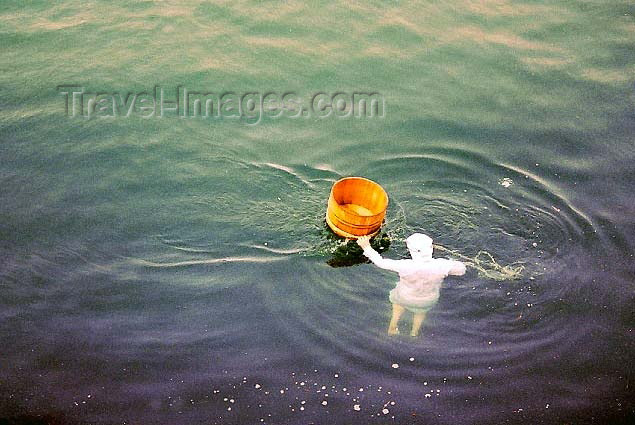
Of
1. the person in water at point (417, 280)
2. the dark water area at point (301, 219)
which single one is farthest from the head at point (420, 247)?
the dark water area at point (301, 219)

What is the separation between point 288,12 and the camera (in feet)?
36.7

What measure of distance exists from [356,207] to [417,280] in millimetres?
1295

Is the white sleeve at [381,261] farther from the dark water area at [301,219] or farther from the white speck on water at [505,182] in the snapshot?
the white speck on water at [505,182]

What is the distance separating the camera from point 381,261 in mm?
6613

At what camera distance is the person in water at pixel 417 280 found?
6.40 meters

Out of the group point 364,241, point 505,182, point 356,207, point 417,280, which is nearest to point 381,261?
point 364,241

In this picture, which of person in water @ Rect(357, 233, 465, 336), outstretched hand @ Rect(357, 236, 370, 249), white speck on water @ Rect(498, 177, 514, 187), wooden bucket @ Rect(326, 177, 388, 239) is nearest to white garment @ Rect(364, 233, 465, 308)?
person in water @ Rect(357, 233, 465, 336)

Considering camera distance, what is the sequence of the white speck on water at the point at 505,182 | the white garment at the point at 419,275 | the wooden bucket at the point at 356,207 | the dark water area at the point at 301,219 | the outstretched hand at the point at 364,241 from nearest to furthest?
1. the dark water area at the point at 301,219
2. the white garment at the point at 419,275
3. the wooden bucket at the point at 356,207
4. the outstretched hand at the point at 364,241
5. the white speck on water at the point at 505,182

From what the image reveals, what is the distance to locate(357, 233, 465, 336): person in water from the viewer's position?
6.40m

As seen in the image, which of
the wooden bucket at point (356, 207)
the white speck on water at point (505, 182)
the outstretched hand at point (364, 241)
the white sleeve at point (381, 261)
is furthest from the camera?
the white speck on water at point (505, 182)

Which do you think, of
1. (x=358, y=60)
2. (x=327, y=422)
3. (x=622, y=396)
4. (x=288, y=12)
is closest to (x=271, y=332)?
(x=327, y=422)

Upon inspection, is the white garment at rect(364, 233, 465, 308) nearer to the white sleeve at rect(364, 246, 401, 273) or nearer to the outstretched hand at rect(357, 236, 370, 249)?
the white sleeve at rect(364, 246, 401, 273)

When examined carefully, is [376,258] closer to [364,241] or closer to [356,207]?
[364,241]

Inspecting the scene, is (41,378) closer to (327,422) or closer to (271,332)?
(271,332)
